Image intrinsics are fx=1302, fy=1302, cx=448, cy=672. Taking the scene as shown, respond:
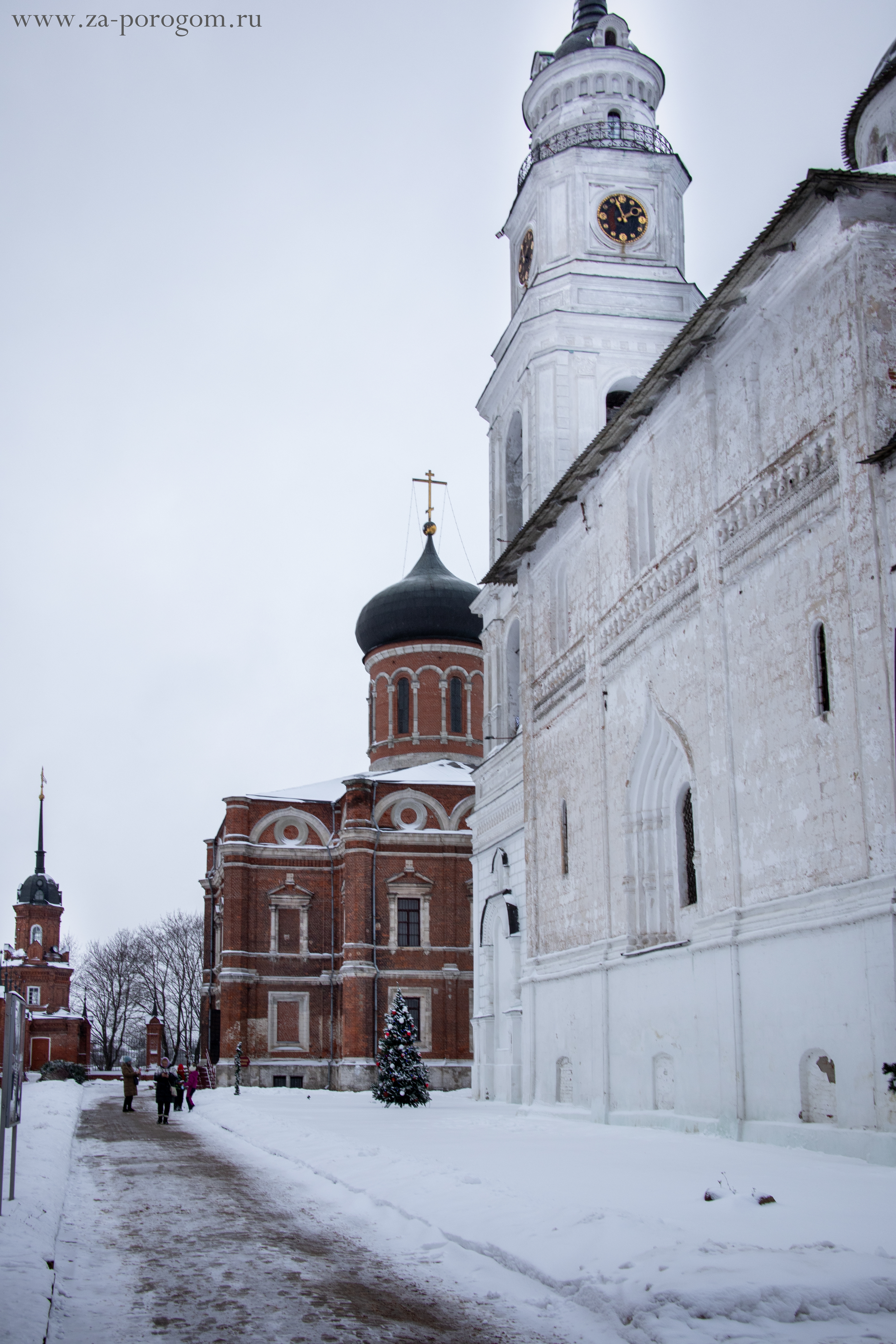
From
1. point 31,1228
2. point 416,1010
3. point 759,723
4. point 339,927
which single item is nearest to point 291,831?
point 339,927

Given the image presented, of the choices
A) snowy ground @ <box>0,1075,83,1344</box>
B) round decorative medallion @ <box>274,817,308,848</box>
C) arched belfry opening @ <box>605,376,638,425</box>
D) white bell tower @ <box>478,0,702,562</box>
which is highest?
white bell tower @ <box>478,0,702,562</box>

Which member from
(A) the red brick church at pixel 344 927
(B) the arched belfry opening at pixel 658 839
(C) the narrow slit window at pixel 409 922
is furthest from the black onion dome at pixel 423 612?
(B) the arched belfry opening at pixel 658 839

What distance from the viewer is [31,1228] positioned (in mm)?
8734

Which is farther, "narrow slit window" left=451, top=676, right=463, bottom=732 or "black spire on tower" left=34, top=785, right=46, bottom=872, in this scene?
"black spire on tower" left=34, top=785, right=46, bottom=872

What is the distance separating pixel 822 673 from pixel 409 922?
29.0 m

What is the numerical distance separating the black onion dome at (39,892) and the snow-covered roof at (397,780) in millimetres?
25903

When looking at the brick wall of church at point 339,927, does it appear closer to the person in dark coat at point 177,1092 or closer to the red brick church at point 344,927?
the red brick church at point 344,927

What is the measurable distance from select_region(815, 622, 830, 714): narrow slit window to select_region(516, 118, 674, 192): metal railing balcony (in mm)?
17814

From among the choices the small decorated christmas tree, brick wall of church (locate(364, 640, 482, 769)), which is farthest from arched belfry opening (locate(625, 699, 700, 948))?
brick wall of church (locate(364, 640, 482, 769))

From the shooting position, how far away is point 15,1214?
29.9ft

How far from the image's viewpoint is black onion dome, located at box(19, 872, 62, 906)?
212 ft

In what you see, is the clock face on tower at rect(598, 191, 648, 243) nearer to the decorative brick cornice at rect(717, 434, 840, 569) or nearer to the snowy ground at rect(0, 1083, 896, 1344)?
the decorative brick cornice at rect(717, 434, 840, 569)

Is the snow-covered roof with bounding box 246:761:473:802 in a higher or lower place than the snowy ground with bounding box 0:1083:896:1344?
higher

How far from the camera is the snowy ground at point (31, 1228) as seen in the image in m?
6.06
